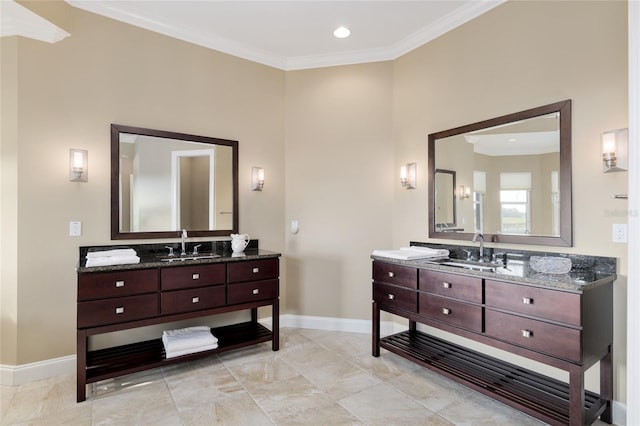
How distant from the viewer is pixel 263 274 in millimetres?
3064

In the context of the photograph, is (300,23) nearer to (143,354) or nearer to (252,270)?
(252,270)

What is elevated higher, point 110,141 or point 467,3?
point 467,3

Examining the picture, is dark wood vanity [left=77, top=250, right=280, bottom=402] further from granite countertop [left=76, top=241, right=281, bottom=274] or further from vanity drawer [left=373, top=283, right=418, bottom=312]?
vanity drawer [left=373, top=283, right=418, bottom=312]

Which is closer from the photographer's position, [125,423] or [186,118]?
[125,423]

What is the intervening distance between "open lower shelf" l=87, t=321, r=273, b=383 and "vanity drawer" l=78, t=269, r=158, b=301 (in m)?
0.55

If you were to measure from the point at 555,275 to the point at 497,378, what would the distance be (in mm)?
842

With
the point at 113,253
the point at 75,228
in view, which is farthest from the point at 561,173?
the point at 75,228

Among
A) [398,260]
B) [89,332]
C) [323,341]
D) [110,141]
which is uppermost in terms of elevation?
[110,141]

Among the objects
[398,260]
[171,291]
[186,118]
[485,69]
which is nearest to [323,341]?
[398,260]

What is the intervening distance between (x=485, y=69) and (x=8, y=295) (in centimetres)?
417

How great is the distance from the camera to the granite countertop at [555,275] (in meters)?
1.84

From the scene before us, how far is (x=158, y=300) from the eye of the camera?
2549mm

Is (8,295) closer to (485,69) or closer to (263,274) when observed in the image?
(263,274)
